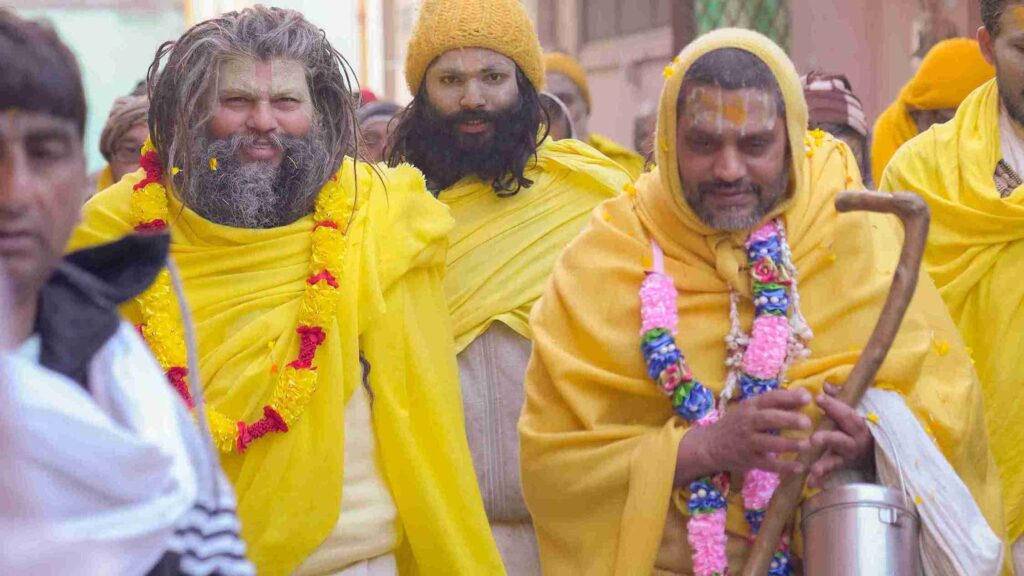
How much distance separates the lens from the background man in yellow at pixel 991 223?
482cm

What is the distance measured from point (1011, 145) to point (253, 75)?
2068mm

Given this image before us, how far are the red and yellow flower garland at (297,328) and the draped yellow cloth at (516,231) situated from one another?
2.60 ft

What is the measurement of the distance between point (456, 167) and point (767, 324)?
1970mm

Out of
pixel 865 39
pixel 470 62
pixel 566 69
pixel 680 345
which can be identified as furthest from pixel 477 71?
pixel 865 39

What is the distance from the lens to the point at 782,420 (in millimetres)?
3721

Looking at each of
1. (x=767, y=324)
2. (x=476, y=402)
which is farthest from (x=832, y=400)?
(x=476, y=402)

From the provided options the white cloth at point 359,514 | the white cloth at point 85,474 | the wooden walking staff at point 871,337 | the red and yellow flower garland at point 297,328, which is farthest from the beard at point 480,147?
the white cloth at point 85,474

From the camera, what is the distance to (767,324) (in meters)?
3.95

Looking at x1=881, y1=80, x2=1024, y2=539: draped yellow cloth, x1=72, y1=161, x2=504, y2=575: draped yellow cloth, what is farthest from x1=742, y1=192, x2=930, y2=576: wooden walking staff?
x1=881, y1=80, x2=1024, y2=539: draped yellow cloth

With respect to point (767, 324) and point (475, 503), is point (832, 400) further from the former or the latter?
point (475, 503)

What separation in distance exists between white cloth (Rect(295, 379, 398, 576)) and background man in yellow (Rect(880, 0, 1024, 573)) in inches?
63.1

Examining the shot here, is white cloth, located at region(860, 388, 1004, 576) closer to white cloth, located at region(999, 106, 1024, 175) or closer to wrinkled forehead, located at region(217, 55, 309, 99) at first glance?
white cloth, located at region(999, 106, 1024, 175)

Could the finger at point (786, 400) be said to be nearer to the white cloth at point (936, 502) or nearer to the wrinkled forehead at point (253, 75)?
the white cloth at point (936, 502)

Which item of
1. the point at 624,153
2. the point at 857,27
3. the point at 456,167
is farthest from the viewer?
the point at 857,27
